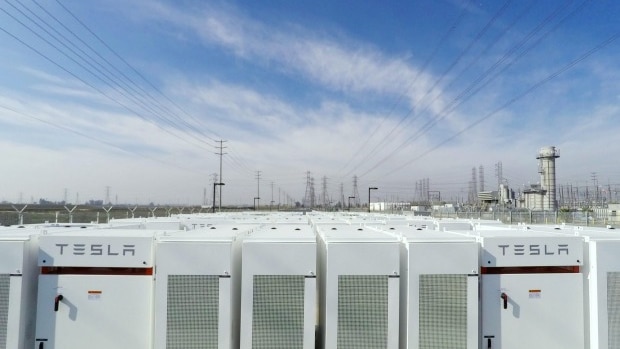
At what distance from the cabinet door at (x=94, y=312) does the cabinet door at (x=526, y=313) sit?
481 cm

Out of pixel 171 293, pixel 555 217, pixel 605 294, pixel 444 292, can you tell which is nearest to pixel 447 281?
→ pixel 444 292

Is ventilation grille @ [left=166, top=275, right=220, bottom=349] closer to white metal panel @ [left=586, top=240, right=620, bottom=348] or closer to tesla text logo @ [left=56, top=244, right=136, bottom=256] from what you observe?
tesla text logo @ [left=56, top=244, right=136, bottom=256]

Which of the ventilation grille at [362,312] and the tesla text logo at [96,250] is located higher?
the tesla text logo at [96,250]

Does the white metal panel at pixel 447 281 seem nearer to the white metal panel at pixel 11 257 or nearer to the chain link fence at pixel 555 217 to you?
the white metal panel at pixel 11 257

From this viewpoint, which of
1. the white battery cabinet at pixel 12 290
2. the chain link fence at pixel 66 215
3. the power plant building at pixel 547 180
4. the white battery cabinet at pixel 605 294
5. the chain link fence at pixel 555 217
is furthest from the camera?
the power plant building at pixel 547 180

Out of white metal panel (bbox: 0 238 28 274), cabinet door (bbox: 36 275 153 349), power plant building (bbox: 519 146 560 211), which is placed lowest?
cabinet door (bbox: 36 275 153 349)

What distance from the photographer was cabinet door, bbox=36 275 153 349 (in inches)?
228

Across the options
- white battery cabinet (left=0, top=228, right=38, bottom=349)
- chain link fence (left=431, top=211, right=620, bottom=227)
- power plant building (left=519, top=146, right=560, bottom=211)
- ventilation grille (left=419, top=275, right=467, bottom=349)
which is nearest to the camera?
white battery cabinet (left=0, top=228, right=38, bottom=349)

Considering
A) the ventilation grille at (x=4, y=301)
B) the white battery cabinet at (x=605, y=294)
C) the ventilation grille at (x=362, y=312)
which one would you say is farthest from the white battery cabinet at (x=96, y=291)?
the white battery cabinet at (x=605, y=294)

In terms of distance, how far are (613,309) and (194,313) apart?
5883mm

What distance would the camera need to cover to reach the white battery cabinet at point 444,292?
5770mm

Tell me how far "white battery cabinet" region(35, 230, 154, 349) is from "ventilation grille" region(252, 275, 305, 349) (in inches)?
59.7

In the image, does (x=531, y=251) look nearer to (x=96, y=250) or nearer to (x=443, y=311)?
(x=443, y=311)

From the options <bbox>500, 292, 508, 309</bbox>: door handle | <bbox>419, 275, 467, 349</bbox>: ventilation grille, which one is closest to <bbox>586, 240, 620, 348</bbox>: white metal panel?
<bbox>500, 292, 508, 309</bbox>: door handle
